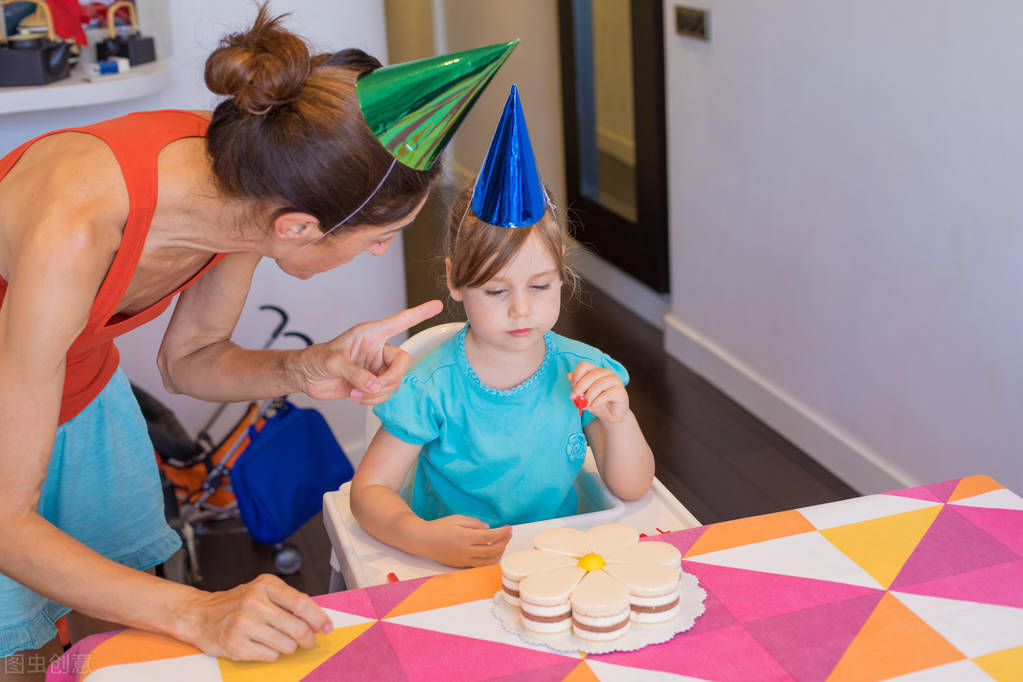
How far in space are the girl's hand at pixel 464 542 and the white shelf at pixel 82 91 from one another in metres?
1.33

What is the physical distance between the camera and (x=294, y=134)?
107 centimetres

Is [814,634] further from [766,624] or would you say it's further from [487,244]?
[487,244]

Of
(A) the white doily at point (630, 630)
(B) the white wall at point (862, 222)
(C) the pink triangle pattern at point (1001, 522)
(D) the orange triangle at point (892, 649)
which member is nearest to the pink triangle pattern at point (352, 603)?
(A) the white doily at point (630, 630)

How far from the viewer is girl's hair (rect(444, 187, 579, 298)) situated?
4.61 feet

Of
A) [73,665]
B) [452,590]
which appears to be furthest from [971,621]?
[73,665]

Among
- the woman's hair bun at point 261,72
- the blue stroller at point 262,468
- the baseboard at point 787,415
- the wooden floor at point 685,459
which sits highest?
the woman's hair bun at point 261,72

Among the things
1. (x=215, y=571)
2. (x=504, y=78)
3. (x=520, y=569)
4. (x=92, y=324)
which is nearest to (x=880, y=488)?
(x=215, y=571)

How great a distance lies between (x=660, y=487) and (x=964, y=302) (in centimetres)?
114

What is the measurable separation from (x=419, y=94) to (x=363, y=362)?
0.39 m

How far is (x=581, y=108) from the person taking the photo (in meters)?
4.07

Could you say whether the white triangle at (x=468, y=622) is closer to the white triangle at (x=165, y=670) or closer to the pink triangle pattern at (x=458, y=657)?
the pink triangle pattern at (x=458, y=657)

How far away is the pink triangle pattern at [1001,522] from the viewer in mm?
1104

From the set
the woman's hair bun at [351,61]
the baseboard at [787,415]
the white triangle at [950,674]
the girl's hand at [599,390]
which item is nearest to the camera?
the white triangle at [950,674]

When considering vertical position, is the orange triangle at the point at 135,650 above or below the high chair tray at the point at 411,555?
above
